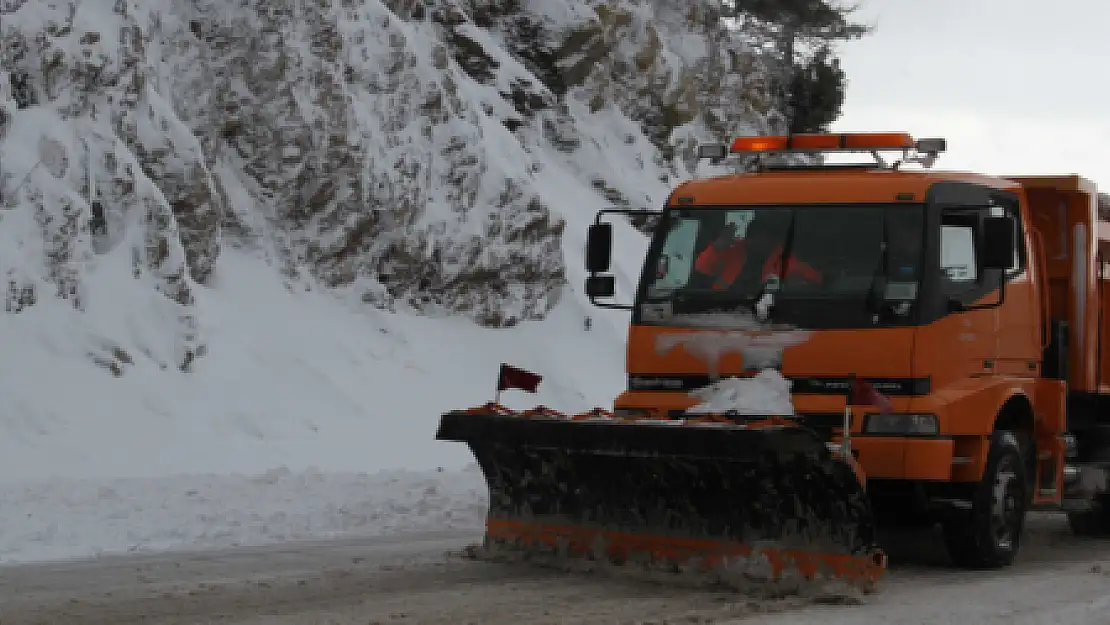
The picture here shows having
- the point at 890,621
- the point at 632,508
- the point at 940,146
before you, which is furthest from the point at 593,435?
the point at 940,146

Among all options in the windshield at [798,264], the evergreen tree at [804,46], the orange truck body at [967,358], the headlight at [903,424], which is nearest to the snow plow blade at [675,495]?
the orange truck body at [967,358]

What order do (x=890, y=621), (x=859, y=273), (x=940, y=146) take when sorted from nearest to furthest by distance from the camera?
1. (x=890, y=621)
2. (x=859, y=273)
3. (x=940, y=146)

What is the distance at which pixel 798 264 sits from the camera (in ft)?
30.3

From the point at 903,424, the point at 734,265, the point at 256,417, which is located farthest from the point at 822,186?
the point at 256,417

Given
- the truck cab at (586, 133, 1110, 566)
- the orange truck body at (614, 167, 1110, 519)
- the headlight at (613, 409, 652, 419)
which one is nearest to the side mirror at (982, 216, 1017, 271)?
the truck cab at (586, 133, 1110, 566)

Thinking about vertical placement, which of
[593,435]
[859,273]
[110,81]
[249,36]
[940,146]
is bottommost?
[593,435]

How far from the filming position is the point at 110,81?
54.3ft

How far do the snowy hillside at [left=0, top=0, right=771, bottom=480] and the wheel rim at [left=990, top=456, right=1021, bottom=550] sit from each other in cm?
739

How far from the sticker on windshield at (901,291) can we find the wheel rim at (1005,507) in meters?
1.25

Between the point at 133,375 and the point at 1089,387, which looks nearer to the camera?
the point at 1089,387

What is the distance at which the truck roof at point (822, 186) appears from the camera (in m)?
9.34

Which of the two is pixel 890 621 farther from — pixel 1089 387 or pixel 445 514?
pixel 445 514

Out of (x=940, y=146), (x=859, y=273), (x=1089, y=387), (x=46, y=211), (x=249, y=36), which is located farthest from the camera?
(x=249, y=36)

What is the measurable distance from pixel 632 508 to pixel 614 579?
417 millimetres
